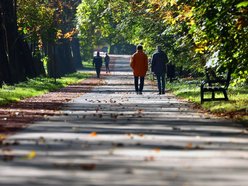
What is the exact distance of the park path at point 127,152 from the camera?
10.7 meters

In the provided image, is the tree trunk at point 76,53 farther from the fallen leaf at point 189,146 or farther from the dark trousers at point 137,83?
the fallen leaf at point 189,146

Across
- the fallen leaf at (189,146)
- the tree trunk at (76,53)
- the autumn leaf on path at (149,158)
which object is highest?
the autumn leaf on path at (149,158)

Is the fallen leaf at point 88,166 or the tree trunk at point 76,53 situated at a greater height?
the fallen leaf at point 88,166

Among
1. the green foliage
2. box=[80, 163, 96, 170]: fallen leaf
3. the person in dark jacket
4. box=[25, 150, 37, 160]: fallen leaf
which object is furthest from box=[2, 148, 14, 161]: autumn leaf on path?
the person in dark jacket

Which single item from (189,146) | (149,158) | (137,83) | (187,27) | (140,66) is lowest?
(137,83)

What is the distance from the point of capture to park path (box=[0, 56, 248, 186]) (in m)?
10.7

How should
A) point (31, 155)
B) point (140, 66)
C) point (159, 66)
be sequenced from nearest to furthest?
point (31, 155)
point (159, 66)
point (140, 66)

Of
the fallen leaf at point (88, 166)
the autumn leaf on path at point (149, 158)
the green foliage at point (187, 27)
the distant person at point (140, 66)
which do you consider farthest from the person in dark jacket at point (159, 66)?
the fallen leaf at point (88, 166)

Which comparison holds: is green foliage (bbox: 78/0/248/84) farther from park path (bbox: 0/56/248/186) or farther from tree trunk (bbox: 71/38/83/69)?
tree trunk (bbox: 71/38/83/69)

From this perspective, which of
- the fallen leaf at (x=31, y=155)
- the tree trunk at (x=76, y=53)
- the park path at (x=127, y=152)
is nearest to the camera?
the park path at (x=127, y=152)

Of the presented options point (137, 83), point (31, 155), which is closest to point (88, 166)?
point (31, 155)

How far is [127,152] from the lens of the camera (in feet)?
44.2

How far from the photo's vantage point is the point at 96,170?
1138 cm

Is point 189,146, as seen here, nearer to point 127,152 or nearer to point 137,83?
point 127,152
